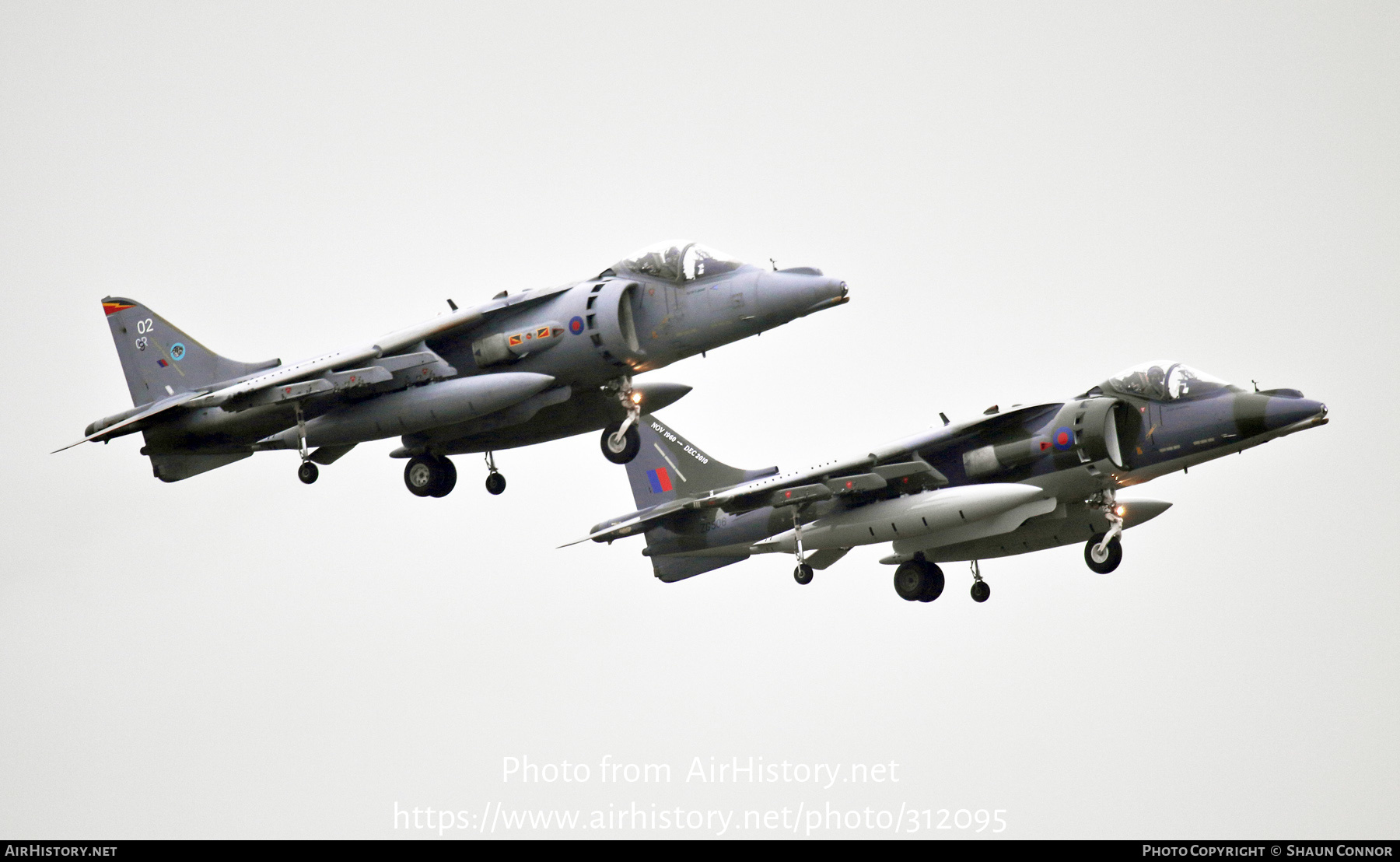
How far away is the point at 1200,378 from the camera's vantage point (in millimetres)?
34625

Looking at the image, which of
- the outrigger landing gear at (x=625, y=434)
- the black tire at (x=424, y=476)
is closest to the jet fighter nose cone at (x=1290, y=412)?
the outrigger landing gear at (x=625, y=434)

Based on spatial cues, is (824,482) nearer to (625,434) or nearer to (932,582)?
(932,582)

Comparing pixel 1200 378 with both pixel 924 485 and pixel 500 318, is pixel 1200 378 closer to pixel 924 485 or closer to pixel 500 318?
pixel 924 485

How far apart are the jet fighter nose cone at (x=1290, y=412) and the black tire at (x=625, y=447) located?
11372 mm

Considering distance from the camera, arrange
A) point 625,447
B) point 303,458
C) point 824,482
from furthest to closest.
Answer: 1. point 824,482
2. point 625,447
3. point 303,458

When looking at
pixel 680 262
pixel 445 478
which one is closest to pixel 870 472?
pixel 680 262

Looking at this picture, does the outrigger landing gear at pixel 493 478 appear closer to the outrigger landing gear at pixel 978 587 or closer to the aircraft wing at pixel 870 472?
the aircraft wing at pixel 870 472

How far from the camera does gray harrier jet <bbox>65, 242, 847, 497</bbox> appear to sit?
3048 cm

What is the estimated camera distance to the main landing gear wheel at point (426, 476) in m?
33.3

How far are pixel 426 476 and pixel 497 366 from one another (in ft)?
9.80

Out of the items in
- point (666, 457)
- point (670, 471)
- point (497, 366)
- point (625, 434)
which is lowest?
point (625, 434)

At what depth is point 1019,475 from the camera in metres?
35.1
